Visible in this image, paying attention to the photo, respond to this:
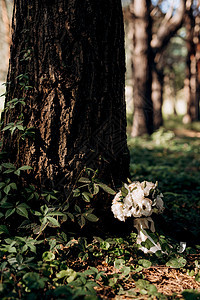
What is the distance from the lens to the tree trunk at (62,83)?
2.17m

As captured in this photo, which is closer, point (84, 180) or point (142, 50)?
point (84, 180)

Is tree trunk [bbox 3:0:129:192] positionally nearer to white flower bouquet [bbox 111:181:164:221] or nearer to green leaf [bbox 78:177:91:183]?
green leaf [bbox 78:177:91:183]

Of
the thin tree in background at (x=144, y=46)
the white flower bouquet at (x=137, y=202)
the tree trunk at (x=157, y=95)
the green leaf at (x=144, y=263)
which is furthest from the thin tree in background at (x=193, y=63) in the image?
the green leaf at (x=144, y=263)

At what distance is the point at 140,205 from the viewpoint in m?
2.10

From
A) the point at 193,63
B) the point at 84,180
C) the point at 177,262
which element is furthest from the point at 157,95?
the point at 177,262

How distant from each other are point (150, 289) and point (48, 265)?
74cm

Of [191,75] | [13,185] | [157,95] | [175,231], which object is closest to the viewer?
[13,185]

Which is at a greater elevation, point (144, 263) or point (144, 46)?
point (144, 46)

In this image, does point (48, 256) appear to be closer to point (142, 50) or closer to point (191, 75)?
point (142, 50)

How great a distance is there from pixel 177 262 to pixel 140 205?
56cm

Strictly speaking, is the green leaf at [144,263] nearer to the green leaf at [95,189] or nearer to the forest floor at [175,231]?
the forest floor at [175,231]

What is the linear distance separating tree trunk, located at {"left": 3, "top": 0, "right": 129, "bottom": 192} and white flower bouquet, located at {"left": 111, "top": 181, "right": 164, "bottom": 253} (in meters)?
0.35

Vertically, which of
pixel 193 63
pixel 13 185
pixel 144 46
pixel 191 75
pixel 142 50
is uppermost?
pixel 193 63

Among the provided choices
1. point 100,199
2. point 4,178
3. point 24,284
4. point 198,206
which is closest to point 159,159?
point 198,206
